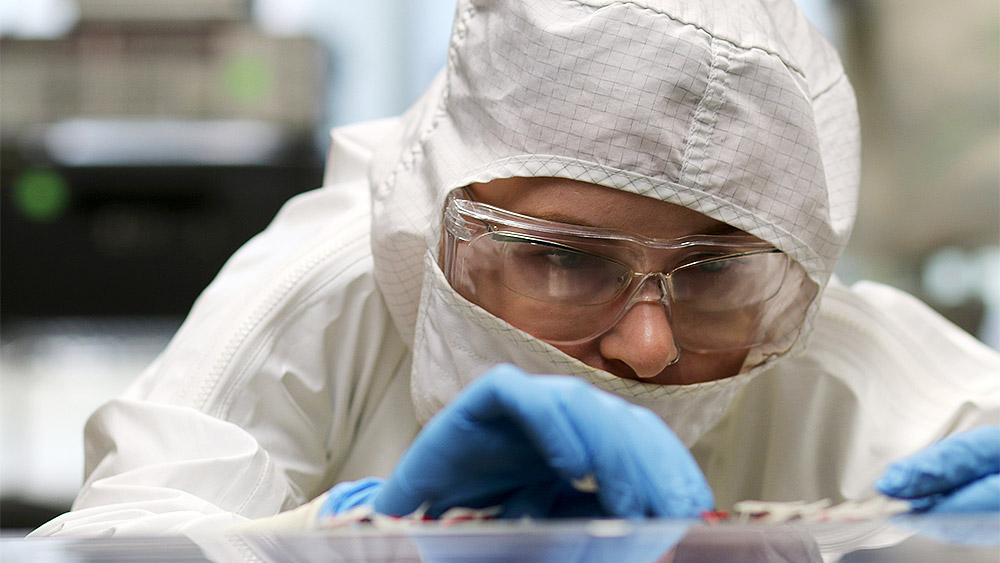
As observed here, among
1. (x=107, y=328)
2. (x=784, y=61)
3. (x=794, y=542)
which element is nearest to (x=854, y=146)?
(x=784, y=61)

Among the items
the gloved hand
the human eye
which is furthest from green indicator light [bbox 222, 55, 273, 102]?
the gloved hand

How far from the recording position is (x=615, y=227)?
31.5 inches

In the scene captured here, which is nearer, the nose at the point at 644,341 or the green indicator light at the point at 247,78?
the nose at the point at 644,341

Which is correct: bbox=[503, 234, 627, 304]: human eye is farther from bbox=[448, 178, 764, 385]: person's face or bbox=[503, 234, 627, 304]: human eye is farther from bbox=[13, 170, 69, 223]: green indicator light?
bbox=[13, 170, 69, 223]: green indicator light

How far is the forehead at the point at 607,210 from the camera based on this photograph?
0.80 m

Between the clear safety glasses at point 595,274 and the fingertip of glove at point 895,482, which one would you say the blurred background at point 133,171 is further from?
the fingertip of glove at point 895,482

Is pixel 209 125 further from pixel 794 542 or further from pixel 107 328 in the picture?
pixel 794 542

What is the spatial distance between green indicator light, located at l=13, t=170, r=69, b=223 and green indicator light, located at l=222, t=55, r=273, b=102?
0.57 meters

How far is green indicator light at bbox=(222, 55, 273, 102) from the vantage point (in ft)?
9.05

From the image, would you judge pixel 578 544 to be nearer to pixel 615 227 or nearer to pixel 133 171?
pixel 615 227

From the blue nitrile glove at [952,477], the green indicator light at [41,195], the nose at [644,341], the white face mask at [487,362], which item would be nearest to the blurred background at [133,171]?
the green indicator light at [41,195]

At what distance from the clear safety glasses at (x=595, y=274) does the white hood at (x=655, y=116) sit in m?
0.03

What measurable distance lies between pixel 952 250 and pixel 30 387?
2944 millimetres

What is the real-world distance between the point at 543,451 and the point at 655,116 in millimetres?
387
